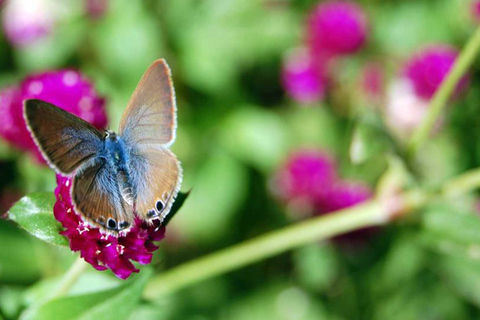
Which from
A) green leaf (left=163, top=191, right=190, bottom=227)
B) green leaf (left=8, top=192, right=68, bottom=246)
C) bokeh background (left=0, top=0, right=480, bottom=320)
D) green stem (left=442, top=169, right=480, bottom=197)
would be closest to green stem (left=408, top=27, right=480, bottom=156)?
green stem (left=442, top=169, right=480, bottom=197)

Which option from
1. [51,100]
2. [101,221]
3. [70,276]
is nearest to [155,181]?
[101,221]

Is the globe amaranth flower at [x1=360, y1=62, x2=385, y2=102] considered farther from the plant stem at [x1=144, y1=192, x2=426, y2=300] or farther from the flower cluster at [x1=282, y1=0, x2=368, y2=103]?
the plant stem at [x1=144, y1=192, x2=426, y2=300]

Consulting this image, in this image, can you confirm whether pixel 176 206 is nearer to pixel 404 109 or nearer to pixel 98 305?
pixel 98 305

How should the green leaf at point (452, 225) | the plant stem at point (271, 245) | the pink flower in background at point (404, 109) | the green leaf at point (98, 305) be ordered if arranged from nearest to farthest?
the green leaf at point (98, 305) → the green leaf at point (452, 225) → the plant stem at point (271, 245) → the pink flower in background at point (404, 109)

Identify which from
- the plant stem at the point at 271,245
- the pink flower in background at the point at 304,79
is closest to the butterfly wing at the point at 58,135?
the plant stem at the point at 271,245

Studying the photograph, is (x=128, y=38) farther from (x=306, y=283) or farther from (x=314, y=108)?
(x=306, y=283)

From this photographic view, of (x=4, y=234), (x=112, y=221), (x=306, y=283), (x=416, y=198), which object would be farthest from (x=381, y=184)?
(x=4, y=234)

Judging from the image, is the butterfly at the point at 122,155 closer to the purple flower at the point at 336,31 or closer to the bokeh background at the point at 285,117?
the bokeh background at the point at 285,117
